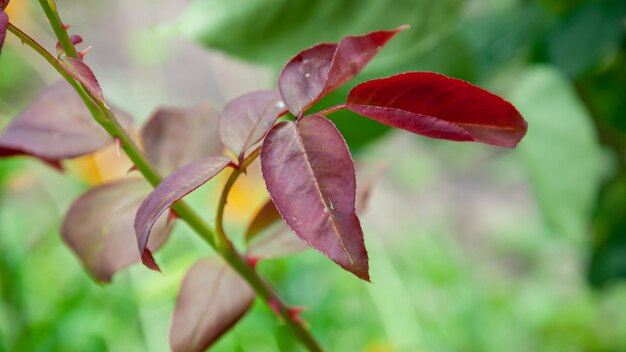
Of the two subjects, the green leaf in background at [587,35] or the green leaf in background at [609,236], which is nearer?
the green leaf in background at [587,35]

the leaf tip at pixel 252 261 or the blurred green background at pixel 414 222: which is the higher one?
the leaf tip at pixel 252 261

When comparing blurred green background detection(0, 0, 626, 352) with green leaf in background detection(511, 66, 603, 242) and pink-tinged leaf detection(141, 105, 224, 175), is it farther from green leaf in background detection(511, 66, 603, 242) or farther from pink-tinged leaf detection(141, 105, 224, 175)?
pink-tinged leaf detection(141, 105, 224, 175)

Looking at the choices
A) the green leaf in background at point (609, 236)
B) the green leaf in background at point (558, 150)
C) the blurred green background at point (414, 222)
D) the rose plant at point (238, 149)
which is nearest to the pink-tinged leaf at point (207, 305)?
the rose plant at point (238, 149)

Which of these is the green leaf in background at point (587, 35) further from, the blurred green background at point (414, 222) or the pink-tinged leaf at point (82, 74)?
the pink-tinged leaf at point (82, 74)

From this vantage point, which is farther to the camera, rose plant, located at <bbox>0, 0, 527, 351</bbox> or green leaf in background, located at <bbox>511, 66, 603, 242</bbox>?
green leaf in background, located at <bbox>511, 66, 603, 242</bbox>

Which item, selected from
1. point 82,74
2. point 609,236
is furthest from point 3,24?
point 609,236

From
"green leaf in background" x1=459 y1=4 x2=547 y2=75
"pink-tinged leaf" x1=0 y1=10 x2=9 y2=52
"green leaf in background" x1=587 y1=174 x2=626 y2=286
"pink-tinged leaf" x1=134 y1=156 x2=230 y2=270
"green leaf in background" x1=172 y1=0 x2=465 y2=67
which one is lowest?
"green leaf in background" x1=587 y1=174 x2=626 y2=286

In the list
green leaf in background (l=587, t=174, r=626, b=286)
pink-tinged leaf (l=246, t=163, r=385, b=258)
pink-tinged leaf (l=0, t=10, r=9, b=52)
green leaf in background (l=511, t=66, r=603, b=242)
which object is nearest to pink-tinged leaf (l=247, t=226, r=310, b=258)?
pink-tinged leaf (l=246, t=163, r=385, b=258)

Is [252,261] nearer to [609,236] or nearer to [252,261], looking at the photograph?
[252,261]
